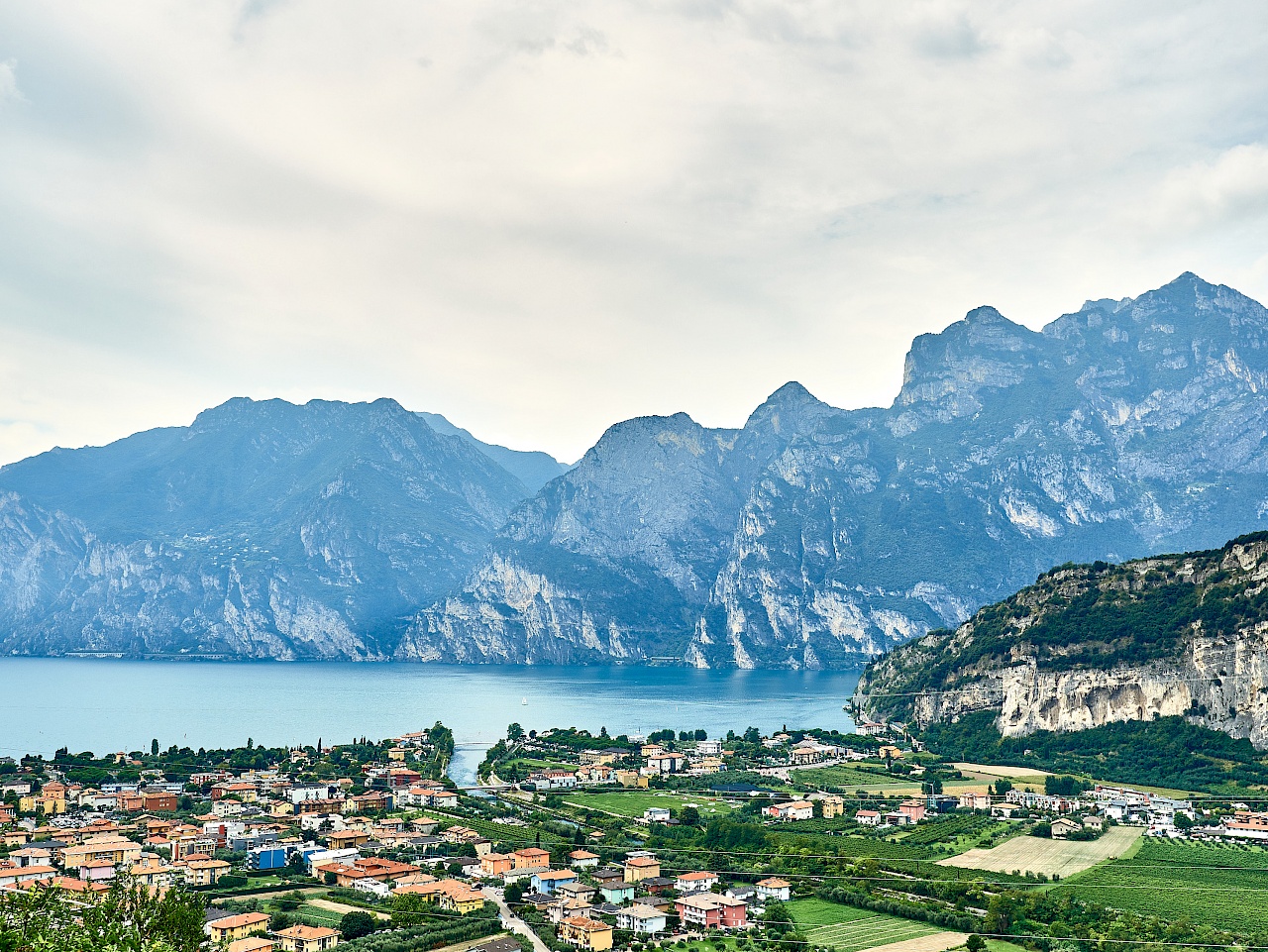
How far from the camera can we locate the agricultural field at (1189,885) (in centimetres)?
4138

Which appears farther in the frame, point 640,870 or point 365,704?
point 365,704

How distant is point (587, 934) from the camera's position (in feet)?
127

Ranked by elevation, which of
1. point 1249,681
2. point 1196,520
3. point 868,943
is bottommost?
point 868,943

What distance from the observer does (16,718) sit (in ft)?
368

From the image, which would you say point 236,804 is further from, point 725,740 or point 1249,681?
point 1249,681

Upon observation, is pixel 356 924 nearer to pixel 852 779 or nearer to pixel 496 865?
pixel 496 865

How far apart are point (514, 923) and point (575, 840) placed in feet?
44.4

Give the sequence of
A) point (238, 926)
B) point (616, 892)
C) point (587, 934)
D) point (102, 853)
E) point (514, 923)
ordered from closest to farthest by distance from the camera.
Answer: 1. point (238, 926)
2. point (587, 934)
3. point (514, 923)
4. point (616, 892)
5. point (102, 853)

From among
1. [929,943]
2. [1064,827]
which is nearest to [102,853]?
[929,943]

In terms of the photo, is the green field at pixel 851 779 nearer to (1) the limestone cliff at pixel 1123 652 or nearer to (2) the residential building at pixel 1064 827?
(2) the residential building at pixel 1064 827

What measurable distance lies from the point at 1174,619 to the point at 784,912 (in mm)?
50586

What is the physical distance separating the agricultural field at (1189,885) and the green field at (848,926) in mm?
7967

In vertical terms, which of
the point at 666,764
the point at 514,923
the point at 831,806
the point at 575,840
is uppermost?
the point at 666,764

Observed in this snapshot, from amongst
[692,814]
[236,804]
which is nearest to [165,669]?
[236,804]
